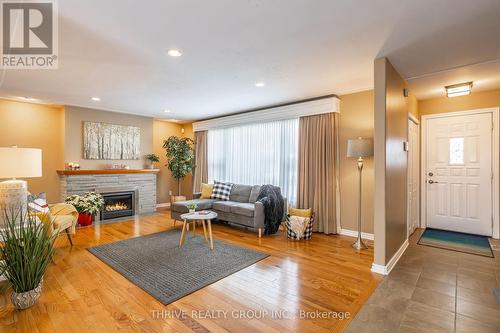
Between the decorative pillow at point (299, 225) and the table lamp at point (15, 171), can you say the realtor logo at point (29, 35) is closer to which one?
the table lamp at point (15, 171)

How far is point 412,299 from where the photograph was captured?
7.47 ft

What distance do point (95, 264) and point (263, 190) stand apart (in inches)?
112

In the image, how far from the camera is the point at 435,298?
2.29 metres

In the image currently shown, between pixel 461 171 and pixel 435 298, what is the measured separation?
3.02m

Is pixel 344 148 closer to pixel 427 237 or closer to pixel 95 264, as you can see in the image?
pixel 427 237

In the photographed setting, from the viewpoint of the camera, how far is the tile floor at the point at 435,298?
1.91m

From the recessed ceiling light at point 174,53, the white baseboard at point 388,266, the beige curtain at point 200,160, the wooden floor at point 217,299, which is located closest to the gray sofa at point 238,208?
the wooden floor at point 217,299

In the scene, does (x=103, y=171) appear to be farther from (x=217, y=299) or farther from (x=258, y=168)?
(x=217, y=299)

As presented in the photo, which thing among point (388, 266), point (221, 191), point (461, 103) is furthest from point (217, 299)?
point (461, 103)

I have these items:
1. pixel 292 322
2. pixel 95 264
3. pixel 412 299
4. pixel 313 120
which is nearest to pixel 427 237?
pixel 412 299

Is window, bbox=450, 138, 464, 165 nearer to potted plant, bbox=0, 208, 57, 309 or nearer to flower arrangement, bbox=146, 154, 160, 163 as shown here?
potted plant, bbox=0, 208, 57, 309

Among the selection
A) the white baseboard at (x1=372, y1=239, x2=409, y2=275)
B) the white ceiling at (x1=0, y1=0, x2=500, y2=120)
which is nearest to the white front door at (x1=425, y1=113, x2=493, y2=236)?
the white ceiling at (x1=0, y1=0, x2=500, y2=120)

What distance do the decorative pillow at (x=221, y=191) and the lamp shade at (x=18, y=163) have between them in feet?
10.7

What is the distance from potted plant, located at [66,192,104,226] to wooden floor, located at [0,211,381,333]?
5.53 ft
